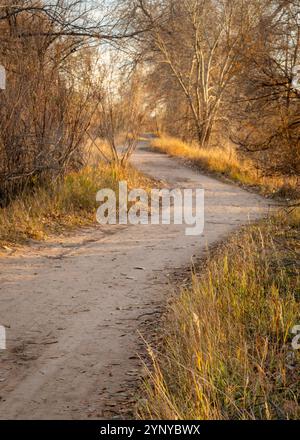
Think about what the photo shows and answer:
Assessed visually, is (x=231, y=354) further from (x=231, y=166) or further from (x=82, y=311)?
(x=231, y=166)

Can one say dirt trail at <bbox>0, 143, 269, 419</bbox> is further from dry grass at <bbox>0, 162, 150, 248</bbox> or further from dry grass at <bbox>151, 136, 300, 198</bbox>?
dry grass at <bbox>151, 136, 300, 198</bbox>

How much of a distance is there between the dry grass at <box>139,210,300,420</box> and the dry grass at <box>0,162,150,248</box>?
3.87 metres

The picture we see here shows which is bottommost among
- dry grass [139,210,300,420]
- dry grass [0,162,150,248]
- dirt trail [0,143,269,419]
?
dirt trail [0,143,269,419]

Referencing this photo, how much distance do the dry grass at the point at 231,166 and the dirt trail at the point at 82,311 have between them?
4190mm

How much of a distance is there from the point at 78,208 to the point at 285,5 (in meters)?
5.43

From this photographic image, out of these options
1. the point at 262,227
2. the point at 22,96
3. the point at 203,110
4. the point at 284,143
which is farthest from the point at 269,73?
the point at 203,110

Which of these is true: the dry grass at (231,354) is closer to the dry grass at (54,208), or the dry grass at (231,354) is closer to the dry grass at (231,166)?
the dry grass at (54,208)

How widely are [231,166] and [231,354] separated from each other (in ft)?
53.2

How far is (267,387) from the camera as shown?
12.8ft

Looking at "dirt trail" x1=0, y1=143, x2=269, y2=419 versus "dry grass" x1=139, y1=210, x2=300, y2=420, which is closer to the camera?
"dry grass" x1=139, y1=210, x2=300, y2=420

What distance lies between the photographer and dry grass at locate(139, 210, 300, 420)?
3.76m

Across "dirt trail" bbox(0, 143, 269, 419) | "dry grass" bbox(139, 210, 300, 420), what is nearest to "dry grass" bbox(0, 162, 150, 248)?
"dirt trail" bbox(0, 143, 269, 419)

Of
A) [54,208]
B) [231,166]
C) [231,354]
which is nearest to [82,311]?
[231,354]

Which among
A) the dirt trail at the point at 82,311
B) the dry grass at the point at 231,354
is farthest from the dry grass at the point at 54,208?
the dry grass at the point at 231,354
